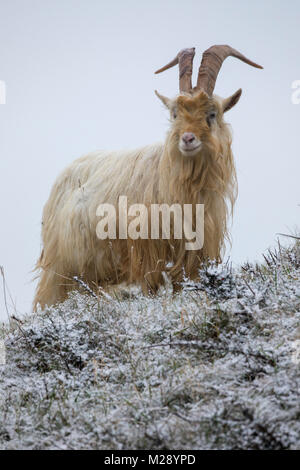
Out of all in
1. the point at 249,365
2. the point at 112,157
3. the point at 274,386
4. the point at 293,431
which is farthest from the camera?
the point at 112,157

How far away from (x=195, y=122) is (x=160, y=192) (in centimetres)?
81

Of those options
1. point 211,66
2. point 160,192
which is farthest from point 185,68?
point 160,192

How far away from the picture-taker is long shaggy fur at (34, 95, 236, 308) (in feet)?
18.2

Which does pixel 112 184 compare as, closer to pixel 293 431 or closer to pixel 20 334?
pixel 20 334

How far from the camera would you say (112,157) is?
6543mm

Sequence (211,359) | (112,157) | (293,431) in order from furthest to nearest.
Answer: (112,157) → (211,359) → (293,431)

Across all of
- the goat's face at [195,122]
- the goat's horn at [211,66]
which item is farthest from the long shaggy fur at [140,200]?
the goat's horn at [211,66]

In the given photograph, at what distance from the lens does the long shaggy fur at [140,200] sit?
554cm
